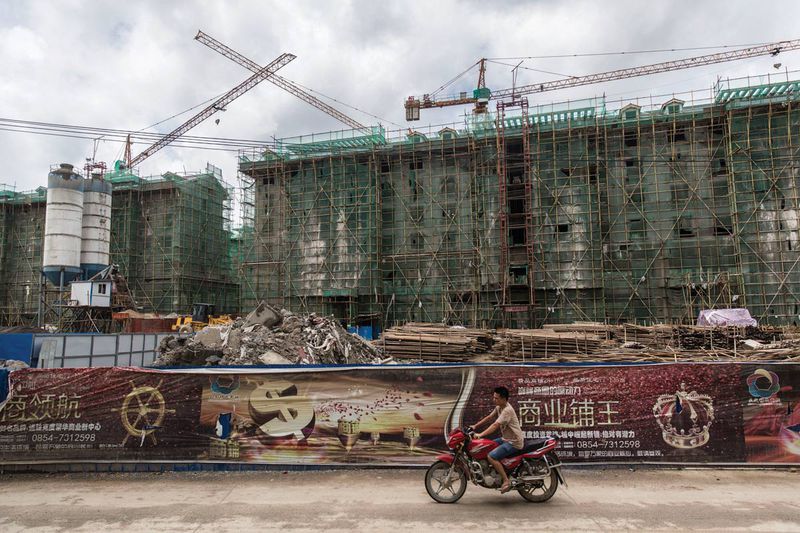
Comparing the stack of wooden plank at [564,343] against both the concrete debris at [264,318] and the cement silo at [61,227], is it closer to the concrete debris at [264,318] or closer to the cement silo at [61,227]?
the concrete debris at [264,318]

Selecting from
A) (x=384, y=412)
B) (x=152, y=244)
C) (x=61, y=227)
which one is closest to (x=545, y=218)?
(x=384, y=412)

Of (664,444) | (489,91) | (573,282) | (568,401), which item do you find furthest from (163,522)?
(489,91)

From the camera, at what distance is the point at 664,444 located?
7.71 m

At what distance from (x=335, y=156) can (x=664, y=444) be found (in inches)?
1316

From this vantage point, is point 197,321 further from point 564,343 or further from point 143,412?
point 143,412

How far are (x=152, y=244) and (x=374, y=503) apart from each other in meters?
45.0

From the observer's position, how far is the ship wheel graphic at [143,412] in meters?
7.98

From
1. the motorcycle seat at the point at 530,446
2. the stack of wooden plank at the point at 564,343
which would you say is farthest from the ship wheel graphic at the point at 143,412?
the stack of wooden plank at the point at 564,343

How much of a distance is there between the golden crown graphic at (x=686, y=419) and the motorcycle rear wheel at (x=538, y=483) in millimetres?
2335

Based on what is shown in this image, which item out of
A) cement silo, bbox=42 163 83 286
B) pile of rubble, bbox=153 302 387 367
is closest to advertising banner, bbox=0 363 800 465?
pile of rubble, bbox=153 302 387 367

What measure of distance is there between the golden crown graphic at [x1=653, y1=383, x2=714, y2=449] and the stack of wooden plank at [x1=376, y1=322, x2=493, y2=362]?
1119 cm

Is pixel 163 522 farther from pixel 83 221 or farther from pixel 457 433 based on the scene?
pixel 83 221

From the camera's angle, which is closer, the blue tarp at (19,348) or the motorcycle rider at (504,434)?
the motorcycle rider at (504,434)

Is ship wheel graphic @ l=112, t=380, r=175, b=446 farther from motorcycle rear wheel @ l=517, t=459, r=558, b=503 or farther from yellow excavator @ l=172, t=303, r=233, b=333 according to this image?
yellow excavator @ l=172, t=303, r=233, b=333
